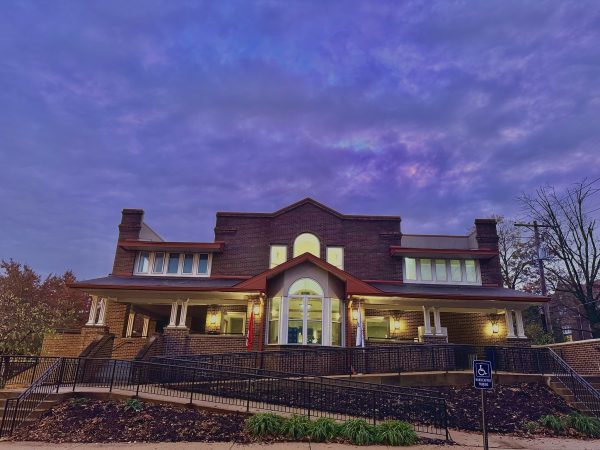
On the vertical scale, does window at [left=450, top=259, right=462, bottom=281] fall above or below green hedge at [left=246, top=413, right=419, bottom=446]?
above

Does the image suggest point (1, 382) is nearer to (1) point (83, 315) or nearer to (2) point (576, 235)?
(1) point (83, 315)

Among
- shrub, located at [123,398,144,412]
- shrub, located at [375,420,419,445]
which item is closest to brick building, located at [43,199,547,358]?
shrub, located at [123,398,144,412]

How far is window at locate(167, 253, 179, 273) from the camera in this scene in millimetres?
22594

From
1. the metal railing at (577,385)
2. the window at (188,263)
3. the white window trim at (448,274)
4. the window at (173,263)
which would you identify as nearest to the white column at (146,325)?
the window at (173,263)

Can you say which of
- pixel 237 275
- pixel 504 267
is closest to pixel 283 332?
pixel 237 275

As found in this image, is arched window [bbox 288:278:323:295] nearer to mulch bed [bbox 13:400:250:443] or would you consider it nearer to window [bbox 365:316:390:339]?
window [bbox 365:316:390:339]

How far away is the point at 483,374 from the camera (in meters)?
7.96

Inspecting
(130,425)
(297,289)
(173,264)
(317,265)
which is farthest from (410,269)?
(130,425)

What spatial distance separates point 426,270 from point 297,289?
28.3ft

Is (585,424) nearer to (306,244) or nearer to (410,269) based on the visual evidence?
(410,269)

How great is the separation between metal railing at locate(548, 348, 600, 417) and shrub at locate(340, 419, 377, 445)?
7.47 meters

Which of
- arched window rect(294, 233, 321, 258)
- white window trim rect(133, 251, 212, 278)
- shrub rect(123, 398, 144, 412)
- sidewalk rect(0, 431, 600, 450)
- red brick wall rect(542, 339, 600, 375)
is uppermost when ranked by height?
arched window rect(294, 233, 321, 258)

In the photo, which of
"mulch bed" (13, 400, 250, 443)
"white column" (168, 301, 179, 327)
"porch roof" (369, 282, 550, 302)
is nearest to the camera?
"mulch bed" (13, 400, 250, 443)

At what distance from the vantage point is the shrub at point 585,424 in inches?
413
